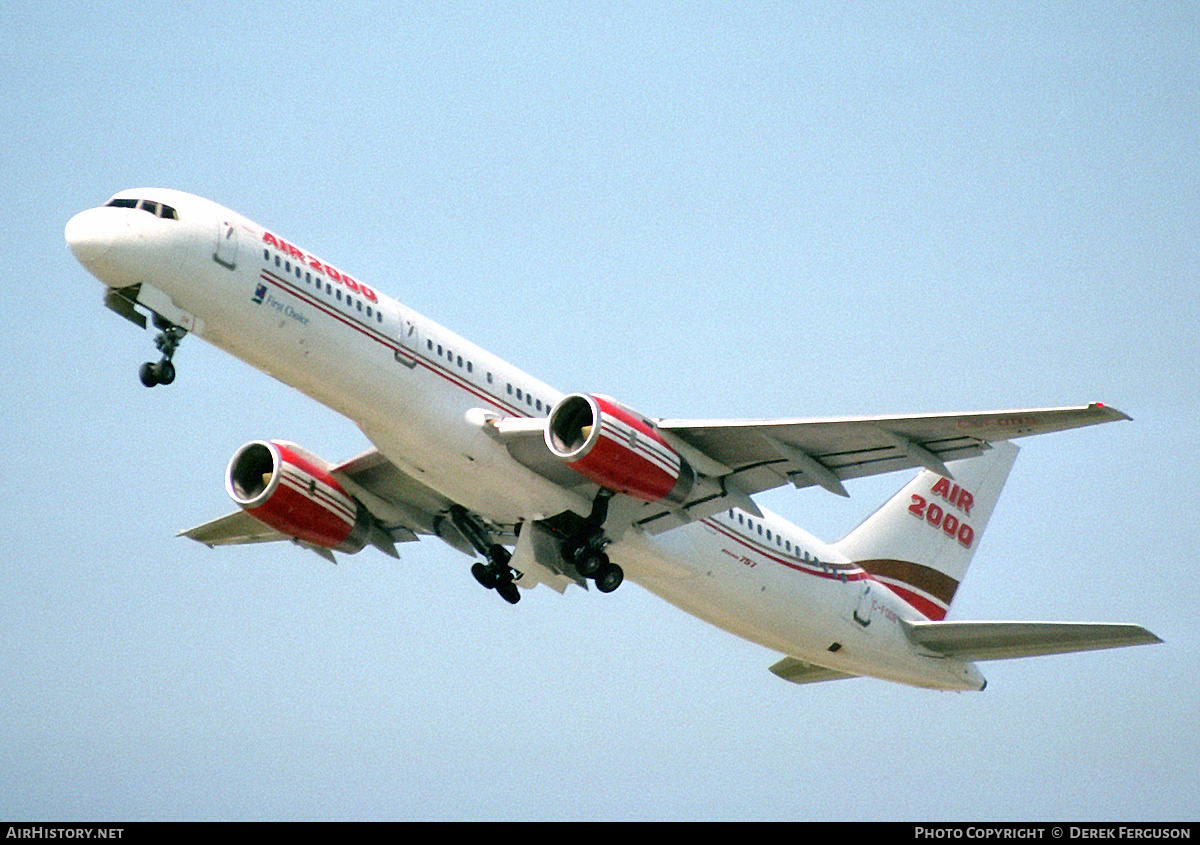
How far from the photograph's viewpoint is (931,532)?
36.2 m

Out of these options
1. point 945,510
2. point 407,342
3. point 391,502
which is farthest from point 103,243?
point 945,510

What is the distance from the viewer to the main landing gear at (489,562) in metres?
32.2

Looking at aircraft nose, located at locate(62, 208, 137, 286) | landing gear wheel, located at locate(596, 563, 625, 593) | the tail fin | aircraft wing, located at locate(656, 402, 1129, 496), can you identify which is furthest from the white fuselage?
the tail fin

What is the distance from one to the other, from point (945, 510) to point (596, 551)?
1128 cm

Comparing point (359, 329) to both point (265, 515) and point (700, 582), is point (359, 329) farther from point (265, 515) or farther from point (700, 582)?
point (700, 582)

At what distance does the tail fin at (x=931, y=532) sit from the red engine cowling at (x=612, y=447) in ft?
28.5

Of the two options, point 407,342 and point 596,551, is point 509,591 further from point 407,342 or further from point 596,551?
point 407,342

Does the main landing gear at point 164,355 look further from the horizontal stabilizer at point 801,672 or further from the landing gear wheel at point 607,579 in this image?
the horizontal stabilizer at point 801,672

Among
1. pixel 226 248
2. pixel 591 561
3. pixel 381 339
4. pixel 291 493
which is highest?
pixel 226 248

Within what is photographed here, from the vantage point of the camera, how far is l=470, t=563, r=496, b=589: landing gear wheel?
106 ft

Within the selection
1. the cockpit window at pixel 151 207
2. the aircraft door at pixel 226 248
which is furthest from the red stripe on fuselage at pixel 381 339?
the cockpit window at pixel 151 207

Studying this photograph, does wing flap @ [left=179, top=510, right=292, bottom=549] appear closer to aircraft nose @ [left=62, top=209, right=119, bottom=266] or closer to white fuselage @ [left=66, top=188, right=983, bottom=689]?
white fuselage @ [left=66, top=188, right=983, bottom=689]

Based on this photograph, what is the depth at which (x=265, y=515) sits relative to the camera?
31672 millimetres

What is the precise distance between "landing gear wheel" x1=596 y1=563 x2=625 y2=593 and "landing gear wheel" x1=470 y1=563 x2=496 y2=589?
3.45 meters
